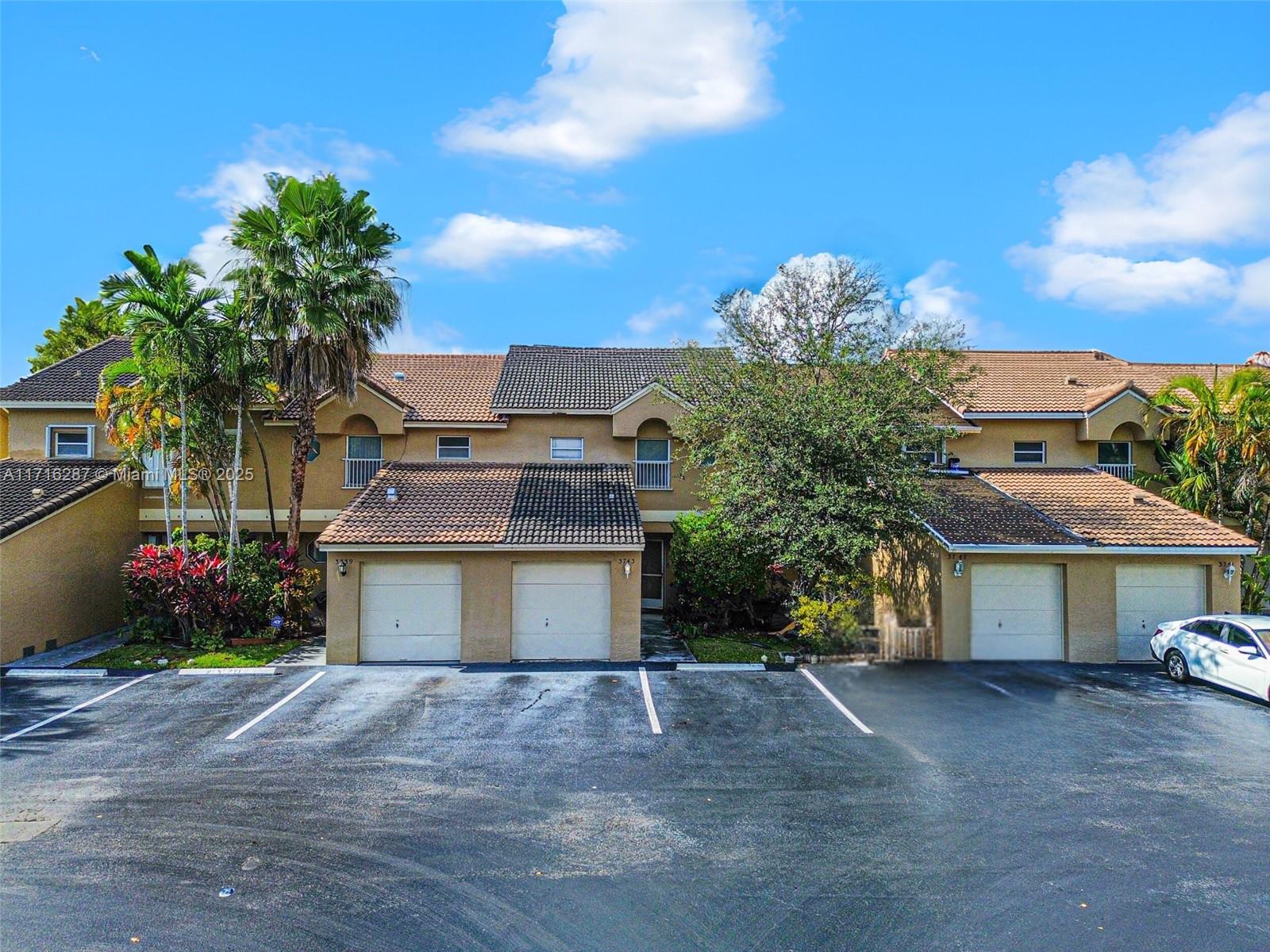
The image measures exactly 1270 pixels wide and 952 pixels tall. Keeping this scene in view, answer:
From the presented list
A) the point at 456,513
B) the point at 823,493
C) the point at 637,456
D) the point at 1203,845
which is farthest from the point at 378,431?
the point at 1203,845

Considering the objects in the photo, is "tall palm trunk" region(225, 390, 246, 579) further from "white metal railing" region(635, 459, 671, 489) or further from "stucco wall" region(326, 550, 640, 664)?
"white metal railing" region(635, 459, 671, 489)

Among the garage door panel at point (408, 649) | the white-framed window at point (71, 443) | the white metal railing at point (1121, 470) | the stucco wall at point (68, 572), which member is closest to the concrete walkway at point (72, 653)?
the stucco wall at point (68, 572)

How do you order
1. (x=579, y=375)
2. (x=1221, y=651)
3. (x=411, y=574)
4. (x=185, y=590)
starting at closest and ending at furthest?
(x=1221, y=651) → (x=411, y=574) → (x=185, y=590) → (x=579, y=375)

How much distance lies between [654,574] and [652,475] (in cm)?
305

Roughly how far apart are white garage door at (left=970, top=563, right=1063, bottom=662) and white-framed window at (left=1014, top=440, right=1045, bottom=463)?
7011 mm

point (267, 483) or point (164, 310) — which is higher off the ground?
point (164, 310)

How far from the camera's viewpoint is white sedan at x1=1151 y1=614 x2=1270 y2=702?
14680 millimetres

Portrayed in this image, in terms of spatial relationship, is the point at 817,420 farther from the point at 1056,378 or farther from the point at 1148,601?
the point at 1056,378

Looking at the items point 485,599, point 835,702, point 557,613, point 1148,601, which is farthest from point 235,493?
point 1148,601

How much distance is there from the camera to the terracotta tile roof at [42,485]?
61.3 ft

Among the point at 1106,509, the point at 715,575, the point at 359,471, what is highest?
the point at 359,471

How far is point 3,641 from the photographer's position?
1752 cm

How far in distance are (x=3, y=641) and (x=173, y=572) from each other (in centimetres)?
352

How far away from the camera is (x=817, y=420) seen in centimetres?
1784
